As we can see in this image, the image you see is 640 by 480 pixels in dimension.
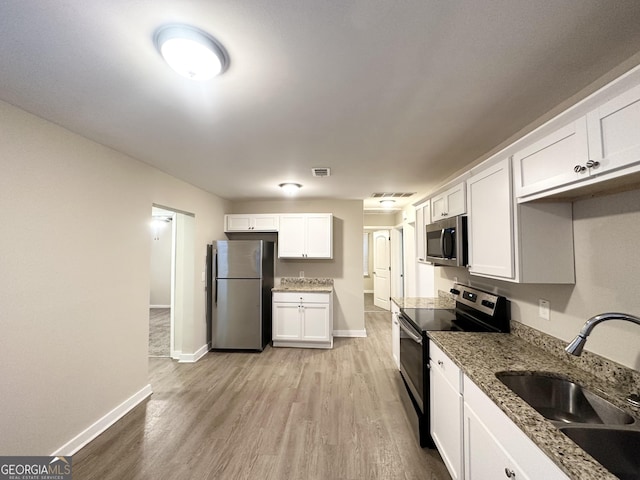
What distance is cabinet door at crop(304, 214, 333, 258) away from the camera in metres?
4.45

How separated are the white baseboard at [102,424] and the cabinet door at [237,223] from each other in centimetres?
255

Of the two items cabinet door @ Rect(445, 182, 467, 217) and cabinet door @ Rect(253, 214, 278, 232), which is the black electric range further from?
cabinet door @ Rect(253, 214, 278, 232)

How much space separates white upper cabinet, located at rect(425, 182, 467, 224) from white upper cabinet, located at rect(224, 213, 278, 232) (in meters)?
2.60

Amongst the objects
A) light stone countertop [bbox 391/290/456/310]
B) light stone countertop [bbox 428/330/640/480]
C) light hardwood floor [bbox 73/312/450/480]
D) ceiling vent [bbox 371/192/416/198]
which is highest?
ceiling vent [bbox 371/192/416/198]

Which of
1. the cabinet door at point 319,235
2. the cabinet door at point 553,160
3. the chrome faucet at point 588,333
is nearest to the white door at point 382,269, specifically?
the cabinet door at point 319,235

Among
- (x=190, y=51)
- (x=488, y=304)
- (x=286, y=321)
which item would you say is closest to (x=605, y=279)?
(x=488, y=304)

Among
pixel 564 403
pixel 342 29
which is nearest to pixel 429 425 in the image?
pixel 564 403

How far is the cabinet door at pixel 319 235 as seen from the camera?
4.45 metres

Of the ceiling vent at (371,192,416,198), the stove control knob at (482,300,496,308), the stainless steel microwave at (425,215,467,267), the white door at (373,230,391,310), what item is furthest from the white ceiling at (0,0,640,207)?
the white door at (373,230,391,310)

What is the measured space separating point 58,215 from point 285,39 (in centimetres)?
203

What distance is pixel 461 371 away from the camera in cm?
153

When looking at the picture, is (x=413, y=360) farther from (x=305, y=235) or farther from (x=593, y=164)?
(x=305, y=235)

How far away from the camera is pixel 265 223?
15.1ft

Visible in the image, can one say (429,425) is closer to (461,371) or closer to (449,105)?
(461,371)
